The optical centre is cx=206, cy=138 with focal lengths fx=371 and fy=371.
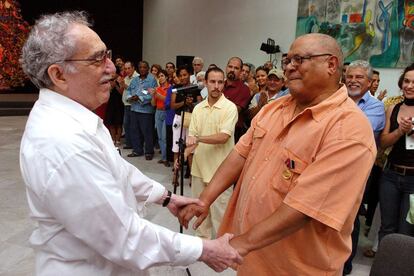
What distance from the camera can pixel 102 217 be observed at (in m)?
1.09

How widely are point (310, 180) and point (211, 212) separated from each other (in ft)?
6.88

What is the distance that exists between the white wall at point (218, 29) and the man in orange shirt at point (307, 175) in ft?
16.4

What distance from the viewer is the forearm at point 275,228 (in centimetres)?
125

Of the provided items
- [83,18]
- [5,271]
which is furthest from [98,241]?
[5,271]

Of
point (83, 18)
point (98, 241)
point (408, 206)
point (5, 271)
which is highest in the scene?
point (83, 18)

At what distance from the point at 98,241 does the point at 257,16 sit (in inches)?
307

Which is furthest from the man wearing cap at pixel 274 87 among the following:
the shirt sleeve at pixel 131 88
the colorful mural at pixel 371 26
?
→ the shirt sleeve at pixel 131 88

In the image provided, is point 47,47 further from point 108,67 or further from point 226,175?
point 226,175

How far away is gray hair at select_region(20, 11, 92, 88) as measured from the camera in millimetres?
1177

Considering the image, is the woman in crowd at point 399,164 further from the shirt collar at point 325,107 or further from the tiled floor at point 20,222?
the shirt collar at point 325,107

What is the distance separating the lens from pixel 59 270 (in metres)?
1.18

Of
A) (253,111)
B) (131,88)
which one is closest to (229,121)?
(253,111)

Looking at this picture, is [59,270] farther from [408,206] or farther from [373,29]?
[373,29]

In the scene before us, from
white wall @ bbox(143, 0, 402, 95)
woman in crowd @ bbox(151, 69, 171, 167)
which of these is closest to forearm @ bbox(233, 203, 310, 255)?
woman in crowd @ bbox(151, 69, 171, 167)
